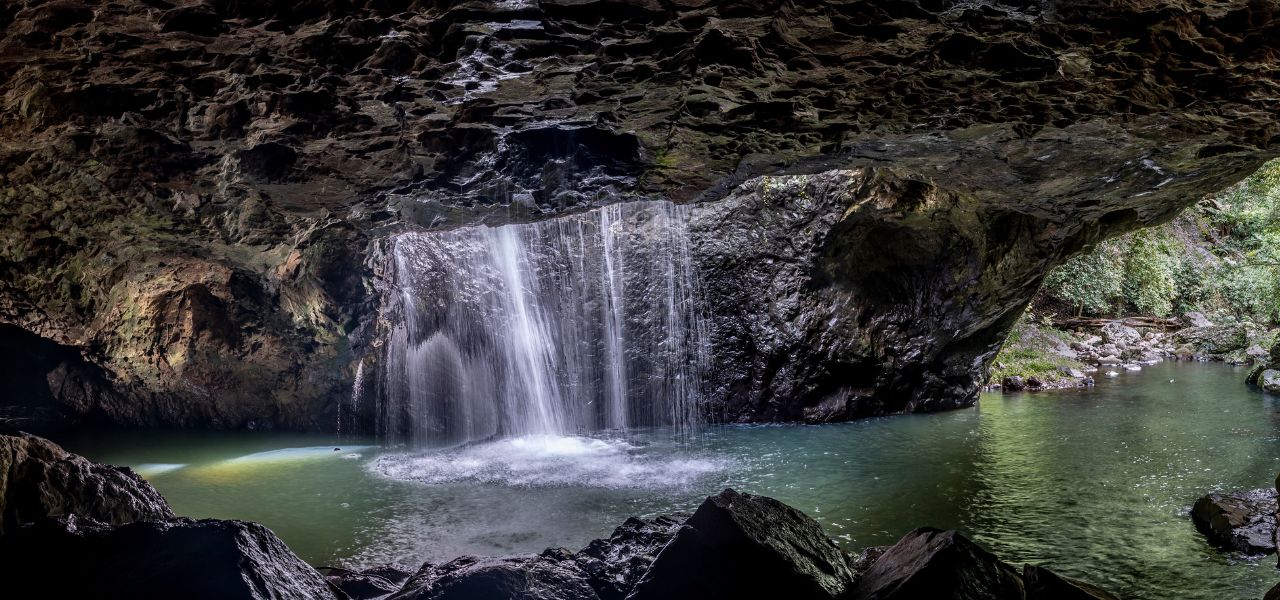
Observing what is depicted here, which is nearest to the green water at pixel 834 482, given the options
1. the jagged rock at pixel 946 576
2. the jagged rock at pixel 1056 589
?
the jagged rock at pixel 1056 589

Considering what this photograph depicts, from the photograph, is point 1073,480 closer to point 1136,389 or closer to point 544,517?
point 544,517

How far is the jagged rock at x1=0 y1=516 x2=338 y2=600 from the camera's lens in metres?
2.95

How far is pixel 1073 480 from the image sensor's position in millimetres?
7402

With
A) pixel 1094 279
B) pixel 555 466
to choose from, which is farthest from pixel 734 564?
pixel 1094 279

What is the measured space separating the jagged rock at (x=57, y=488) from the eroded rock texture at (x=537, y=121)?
210 cm

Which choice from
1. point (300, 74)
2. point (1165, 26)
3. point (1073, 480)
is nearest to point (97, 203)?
point (300, 74)

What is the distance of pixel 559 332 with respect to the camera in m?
13.0

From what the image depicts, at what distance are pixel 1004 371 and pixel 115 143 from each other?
56.4 feet

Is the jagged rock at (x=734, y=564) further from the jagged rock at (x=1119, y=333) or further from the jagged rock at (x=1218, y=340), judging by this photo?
the jagged rock at (x=1119, y=333)

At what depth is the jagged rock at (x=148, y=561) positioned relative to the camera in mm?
2951

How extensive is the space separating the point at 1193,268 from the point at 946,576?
105 feet

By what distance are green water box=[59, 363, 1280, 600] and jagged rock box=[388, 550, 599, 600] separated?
1.95m

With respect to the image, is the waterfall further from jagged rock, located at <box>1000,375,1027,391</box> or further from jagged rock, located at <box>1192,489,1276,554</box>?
jagged rock, located at <box>1000,375,1027,391</box>

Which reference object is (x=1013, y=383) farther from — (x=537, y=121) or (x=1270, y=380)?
(x=537, y=121)
